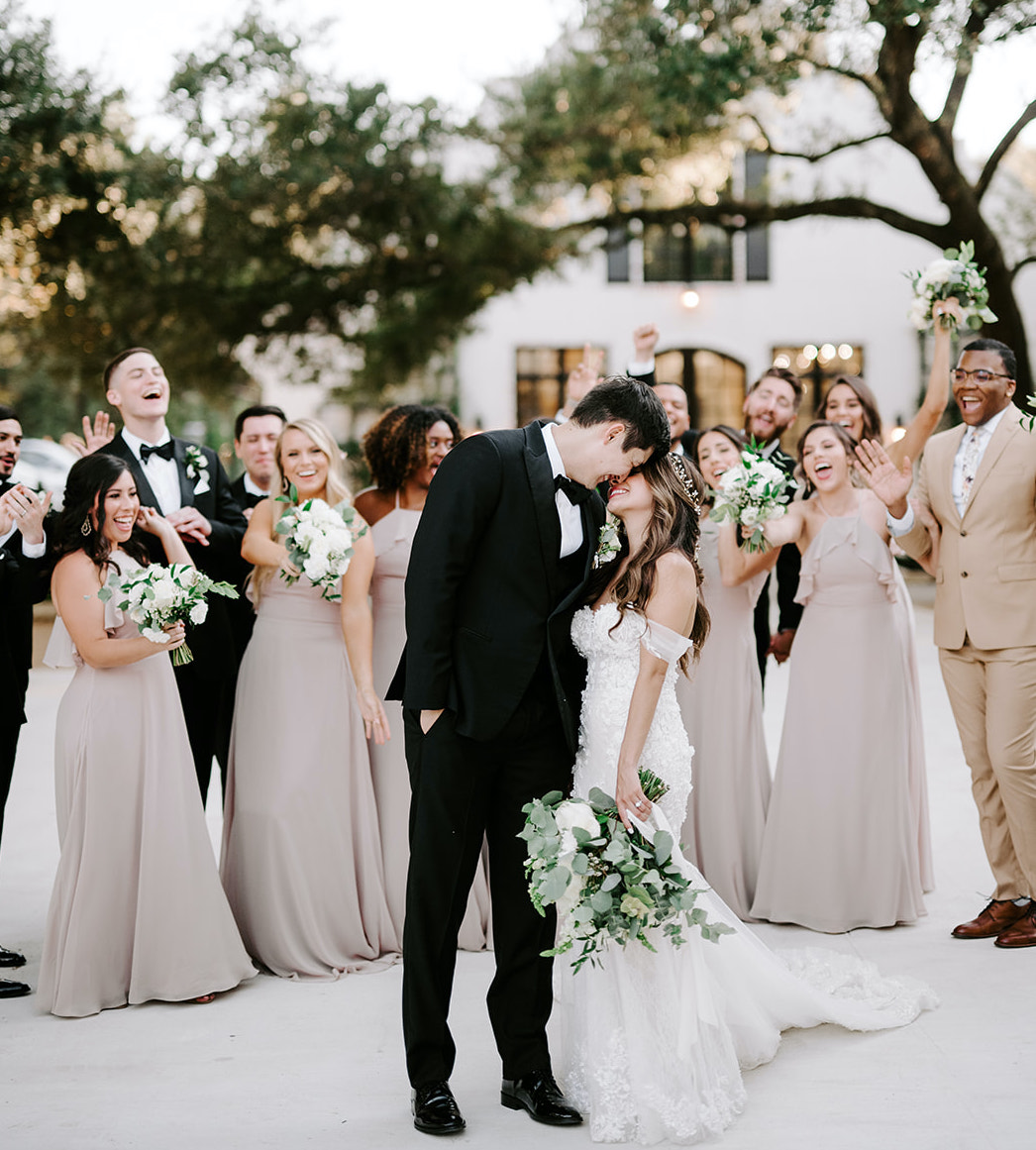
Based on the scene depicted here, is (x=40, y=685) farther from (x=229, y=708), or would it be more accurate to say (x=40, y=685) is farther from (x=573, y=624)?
(x=573, y=624)

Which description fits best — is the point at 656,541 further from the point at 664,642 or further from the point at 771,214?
the point at 771,214

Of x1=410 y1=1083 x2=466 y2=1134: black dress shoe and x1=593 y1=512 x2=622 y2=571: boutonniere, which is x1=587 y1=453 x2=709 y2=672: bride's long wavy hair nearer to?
x1=593 y1=512 x2=622 y2=571: boutonniere

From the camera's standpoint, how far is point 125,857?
15.5 feet

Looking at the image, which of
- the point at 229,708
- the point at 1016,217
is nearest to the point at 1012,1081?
the point at 229,708

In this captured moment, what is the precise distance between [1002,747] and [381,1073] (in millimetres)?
2827

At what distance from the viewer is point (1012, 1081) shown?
12.9 ft

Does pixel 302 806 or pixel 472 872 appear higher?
pixel 472 872

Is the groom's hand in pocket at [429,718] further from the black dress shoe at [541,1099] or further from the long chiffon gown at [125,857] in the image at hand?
the long chiffon gown at [125,857]

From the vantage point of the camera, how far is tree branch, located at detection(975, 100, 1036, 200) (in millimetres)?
13148

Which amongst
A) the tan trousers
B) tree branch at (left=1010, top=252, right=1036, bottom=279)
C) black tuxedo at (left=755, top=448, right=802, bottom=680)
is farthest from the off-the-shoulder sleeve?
tree branch at (left=1010, top=252, right=1036, bottom=279)

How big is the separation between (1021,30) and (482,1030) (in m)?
11.3

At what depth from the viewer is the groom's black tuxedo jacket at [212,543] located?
5461 mm

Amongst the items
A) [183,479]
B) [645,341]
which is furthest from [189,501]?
[645,341]

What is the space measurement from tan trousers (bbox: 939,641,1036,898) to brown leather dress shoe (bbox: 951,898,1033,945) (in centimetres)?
8
